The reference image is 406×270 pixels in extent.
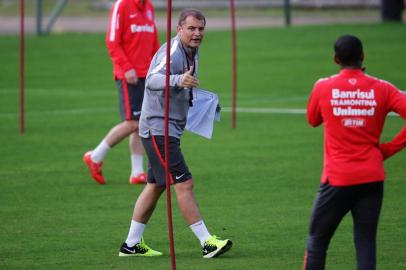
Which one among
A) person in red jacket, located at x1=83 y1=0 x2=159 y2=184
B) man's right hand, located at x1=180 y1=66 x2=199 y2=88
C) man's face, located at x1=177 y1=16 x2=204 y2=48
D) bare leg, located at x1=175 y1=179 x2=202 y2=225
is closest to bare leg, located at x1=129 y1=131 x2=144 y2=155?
person in red jacket, located at x1=83 y1=0 x2=159 y2=184

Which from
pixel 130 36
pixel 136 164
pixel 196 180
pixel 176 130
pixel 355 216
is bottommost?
pixel 196 180

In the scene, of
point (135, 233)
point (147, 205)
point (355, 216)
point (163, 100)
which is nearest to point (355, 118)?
point (355, 216)

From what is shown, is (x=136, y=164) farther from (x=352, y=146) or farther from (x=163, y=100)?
(x=352, y=146)

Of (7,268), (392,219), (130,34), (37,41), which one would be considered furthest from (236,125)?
(37,41)

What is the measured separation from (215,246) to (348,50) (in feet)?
8.54

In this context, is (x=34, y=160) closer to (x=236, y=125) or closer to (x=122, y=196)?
(x=122, y=196)

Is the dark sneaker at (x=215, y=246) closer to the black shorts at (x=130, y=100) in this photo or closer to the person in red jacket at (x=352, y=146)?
the person in red jacket at (x=352, y=146)

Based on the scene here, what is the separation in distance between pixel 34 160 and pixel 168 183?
6949mm

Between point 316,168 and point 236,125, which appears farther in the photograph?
point 236,125

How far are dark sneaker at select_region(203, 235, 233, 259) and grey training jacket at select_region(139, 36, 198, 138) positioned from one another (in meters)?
0.94

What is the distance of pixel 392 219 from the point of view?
10531 millimetres

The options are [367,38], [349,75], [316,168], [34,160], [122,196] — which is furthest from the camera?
[367,38]

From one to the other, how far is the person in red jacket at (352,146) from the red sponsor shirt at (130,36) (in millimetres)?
5914

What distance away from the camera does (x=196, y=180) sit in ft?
43.4
